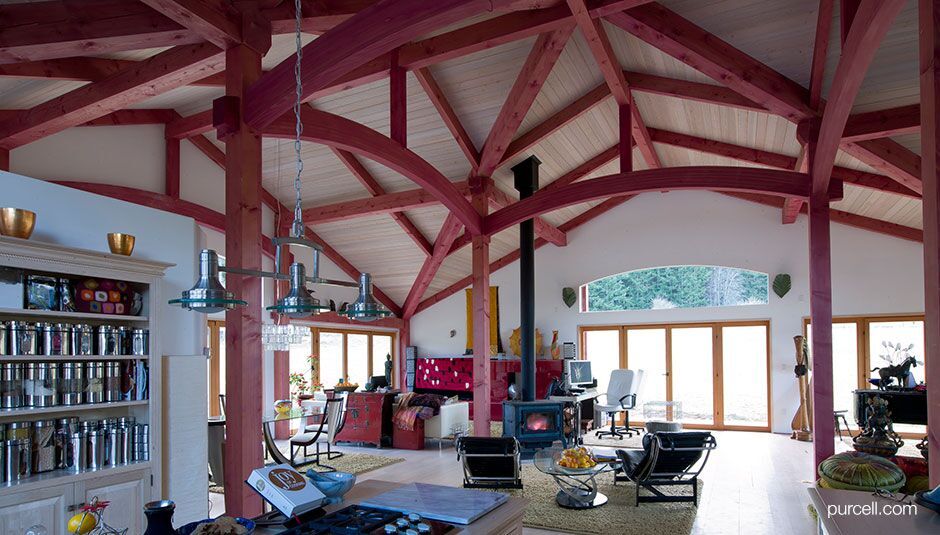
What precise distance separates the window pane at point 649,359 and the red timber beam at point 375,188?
4.33 meters

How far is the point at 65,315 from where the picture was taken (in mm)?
3828

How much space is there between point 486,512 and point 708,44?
16.2 feet

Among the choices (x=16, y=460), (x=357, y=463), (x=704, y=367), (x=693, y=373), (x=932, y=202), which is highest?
(x=932, y=202)

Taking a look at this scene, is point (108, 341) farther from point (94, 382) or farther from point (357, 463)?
point (357, 463)

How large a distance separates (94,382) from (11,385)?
456 mm

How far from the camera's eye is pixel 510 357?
13.0 meters

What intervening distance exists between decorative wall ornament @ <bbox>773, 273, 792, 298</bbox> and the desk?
3.59 metres

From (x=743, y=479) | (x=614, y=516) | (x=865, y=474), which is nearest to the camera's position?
(x=865, y=474)

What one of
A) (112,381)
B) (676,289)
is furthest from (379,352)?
(112,381)

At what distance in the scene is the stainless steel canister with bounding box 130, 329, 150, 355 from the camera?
4.21m

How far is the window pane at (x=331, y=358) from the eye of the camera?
12320 millimetres

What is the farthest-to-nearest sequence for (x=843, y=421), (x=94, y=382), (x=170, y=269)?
(x=843, y=421), (x=170, y=269), (x=94, y=382)

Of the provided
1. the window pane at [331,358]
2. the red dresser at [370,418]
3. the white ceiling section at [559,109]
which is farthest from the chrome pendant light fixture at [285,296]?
the window pane at [331,358]

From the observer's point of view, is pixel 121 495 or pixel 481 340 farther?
pixel 481 340
